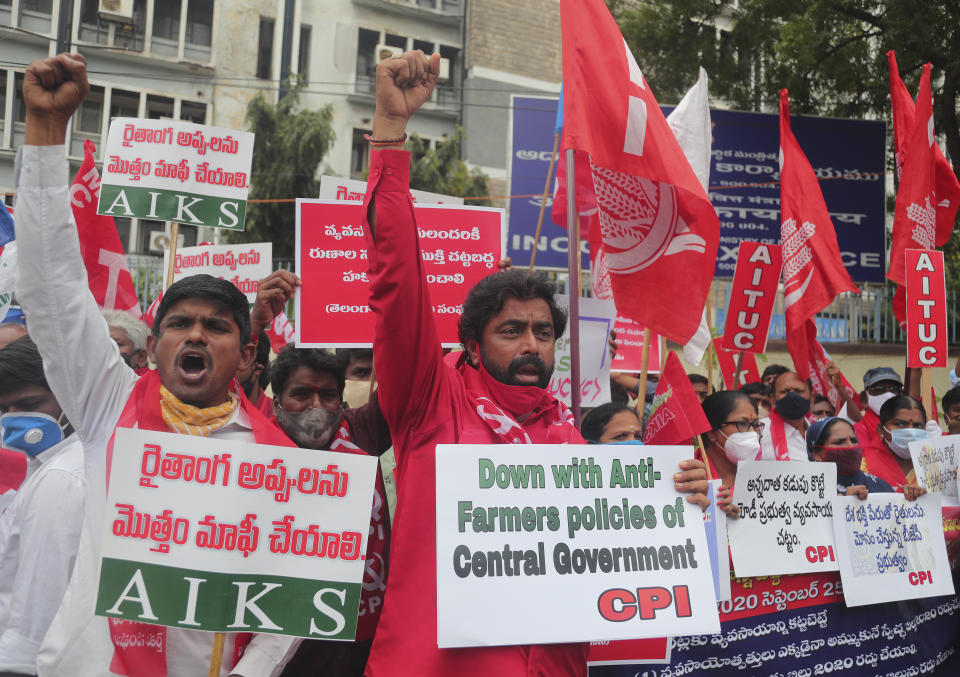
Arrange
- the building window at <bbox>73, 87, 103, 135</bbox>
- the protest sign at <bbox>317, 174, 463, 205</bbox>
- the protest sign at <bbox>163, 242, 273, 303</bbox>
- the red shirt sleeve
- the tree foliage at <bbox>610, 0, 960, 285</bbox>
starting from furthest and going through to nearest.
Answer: the building window at <bbox>73, 87, 103, 135</bbox>, the tree foliage at <bbox>610, 0, 960, 285</bbox>, the protest sign at <bbox>163, 242, 273, 303</bbox>, the protest sign at <bbox>317, 174, 463, 205</bbox>, the red shirt sleeve

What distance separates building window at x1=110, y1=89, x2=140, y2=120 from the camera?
20969 mm

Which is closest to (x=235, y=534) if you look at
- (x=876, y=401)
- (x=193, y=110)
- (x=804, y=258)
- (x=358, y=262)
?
(x=358, y=262)

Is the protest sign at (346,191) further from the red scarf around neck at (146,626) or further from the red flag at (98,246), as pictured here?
the red scarf around neck at (146,626)

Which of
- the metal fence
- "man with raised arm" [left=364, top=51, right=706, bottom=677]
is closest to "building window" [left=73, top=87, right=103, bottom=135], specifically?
the metal fence

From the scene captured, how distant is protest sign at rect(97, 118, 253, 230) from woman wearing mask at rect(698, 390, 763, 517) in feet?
8.80

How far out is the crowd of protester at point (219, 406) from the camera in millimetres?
2094

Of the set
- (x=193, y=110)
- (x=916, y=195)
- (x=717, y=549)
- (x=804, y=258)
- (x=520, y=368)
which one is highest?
(x=193, y=110)

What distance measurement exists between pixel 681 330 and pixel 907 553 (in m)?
1.62

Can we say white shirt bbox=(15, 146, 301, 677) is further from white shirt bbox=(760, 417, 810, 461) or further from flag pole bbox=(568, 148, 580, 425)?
white shirt bbox=(760, 417, 810, 461)

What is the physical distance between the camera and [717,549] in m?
3.35

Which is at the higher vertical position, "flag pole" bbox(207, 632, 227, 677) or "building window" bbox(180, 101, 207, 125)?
"building window" bbox(180, 101, 207, 125)

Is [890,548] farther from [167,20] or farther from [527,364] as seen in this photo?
[167,20]

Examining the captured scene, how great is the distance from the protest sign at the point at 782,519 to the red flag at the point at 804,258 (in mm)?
1809

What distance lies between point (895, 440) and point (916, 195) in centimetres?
171
